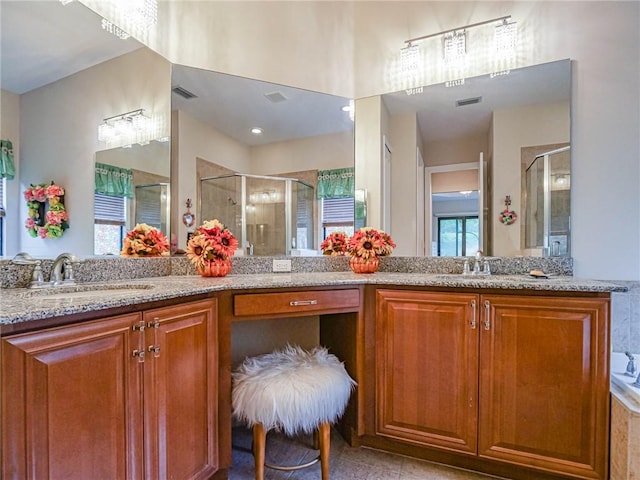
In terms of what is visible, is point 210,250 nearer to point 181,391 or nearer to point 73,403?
point 181,391

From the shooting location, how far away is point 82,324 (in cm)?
96

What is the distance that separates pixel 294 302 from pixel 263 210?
84cm

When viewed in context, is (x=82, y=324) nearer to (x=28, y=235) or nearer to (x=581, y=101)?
(x=28, y=235)

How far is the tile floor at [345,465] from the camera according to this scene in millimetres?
1592

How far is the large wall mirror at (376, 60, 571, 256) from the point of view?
1.98 metres

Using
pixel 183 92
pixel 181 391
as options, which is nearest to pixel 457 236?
pixel 181 391

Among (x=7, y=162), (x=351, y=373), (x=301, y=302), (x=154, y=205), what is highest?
(x=7, y=162)

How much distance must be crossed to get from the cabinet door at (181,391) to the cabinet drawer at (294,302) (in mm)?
154

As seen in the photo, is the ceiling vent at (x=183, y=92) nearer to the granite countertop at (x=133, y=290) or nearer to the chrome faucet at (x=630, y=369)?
the granite countertop at (x=133, y=290)

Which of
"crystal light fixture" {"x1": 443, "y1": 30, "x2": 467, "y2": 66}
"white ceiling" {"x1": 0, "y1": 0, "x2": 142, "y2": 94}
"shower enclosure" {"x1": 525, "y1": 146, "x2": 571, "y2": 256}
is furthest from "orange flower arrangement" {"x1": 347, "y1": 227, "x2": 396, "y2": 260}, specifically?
"white ceiling" {"x1": 0, "y1": 0, "x2": 142, "y2": 94}

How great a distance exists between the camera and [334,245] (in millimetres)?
2357

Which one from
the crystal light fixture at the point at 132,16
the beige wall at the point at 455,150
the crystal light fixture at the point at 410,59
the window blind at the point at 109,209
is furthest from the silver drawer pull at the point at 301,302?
the crystal light fixture at the point at 410,59

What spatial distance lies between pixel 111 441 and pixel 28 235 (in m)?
0.87

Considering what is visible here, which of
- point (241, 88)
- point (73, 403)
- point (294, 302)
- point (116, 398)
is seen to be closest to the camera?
point (73, 403)
